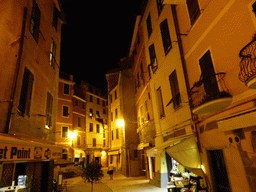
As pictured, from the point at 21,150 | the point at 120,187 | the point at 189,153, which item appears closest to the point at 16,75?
the point at 21,150

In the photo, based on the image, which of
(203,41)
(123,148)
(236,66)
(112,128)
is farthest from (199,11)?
(112,128)

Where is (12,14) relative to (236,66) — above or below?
above

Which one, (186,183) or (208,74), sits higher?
(208,74)

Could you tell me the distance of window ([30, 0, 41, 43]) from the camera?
28.8 ft

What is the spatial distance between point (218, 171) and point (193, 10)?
24.4ft

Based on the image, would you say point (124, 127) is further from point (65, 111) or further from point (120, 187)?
point (65, 111)

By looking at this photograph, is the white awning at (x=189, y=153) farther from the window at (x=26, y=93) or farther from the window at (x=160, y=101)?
the window at (x=26, y=93)

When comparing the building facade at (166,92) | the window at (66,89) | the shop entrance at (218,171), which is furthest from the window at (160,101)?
the window at (66,89)

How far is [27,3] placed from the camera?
8.18m

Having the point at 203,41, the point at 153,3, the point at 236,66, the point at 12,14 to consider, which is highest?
the point at 153,3

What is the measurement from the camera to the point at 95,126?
38062 mm

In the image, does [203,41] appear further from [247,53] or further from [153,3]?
[153,3]

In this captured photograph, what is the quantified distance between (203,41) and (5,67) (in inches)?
317

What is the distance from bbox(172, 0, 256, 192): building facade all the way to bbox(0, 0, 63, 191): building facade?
5.90m
